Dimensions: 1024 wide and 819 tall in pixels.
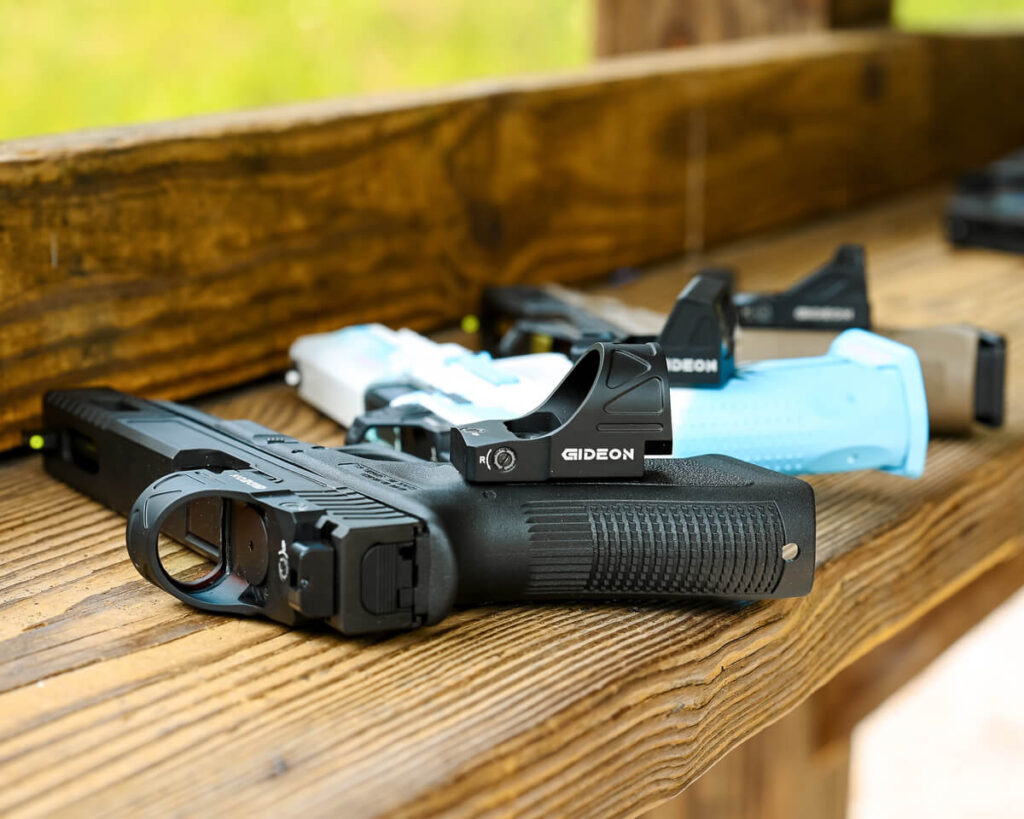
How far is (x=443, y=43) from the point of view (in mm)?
1985

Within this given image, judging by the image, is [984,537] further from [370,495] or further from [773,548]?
[370,495]

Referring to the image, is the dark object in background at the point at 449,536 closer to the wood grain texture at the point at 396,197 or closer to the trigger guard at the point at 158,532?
the trigger guard at the point at 158,532

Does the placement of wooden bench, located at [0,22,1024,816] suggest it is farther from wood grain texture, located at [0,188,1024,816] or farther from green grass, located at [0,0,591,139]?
green grass, located at [0,0,591,139]

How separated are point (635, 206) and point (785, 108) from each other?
42 centimetres

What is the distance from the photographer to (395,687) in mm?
790

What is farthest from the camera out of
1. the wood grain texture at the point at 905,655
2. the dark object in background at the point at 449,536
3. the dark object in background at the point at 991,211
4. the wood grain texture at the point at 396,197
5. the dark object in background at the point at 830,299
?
the dark object in background at the point at 991,211

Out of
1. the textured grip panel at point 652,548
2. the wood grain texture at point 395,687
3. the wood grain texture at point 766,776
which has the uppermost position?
the textured grip panel at point 652,548

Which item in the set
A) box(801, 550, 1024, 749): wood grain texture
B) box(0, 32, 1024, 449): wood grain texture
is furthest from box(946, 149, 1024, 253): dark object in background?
box(801, 550, 1024, 749): wood grain texture

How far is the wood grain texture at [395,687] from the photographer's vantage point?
0.69 m

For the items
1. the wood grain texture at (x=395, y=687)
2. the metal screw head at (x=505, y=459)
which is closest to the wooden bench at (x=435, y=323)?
the wood grain texture at (x=395, y=687)

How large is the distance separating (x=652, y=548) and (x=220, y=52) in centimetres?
100

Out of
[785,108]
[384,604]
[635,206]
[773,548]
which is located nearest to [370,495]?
[384,604]

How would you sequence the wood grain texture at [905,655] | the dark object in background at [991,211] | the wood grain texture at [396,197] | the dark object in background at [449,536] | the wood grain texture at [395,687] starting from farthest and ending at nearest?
the dark object in background at [991,211]
the wood grain texture at [905,655]
the wood grain texture at [396,197]
the dark object in background at [449,536]
the wood grain texture at [395,687]

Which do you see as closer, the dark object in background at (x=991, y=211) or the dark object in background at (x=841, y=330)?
the dark object in background at (x=841, y=330)
